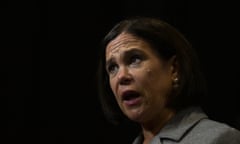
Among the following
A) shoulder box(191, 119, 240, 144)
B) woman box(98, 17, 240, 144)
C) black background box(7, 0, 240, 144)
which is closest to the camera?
shoulder box(191, 119, 240, 144)

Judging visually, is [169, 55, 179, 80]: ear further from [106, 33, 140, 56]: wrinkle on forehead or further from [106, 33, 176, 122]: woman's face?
[106, 33, 140, 56]: wrinkle on forehead

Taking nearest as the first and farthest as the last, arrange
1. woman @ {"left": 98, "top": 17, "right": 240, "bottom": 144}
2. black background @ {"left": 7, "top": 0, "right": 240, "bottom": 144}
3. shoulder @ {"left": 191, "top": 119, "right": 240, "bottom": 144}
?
shoulder @ {"left": 191, "top": 119, "right": 240, "bottom": 144} < woman @ {"left": 98, "top": 17, "right": 240, "bottom": 144} < black background @ {"left": 7, "top": 0, "right": 240, "bottom": 144}

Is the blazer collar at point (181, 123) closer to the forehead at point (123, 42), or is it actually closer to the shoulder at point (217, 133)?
the shoulder at point (217, 133)

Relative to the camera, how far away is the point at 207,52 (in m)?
2.59

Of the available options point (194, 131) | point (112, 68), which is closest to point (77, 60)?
point (112, 68)

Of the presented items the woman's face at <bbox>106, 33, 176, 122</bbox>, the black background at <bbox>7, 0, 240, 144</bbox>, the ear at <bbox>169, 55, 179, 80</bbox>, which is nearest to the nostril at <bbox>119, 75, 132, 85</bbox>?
the woman's face at <bbox>106, 33, 176, 122</bbox>

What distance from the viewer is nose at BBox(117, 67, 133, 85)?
51.8 inches

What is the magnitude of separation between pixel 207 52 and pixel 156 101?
1.33 meters

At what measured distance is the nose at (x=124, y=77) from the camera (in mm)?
1315

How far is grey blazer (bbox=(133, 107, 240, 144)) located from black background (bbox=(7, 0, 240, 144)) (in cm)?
118

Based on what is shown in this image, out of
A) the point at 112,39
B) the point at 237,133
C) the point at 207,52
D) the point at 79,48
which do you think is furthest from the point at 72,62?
the point at 237,133

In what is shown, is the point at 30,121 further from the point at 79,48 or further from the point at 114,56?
the point at 114,56

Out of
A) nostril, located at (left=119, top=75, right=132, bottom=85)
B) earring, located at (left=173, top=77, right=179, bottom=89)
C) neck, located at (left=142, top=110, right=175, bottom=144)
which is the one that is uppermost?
nostril, located at (left=119, top=75, right=132, bottom=85)

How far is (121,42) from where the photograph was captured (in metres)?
1.38
